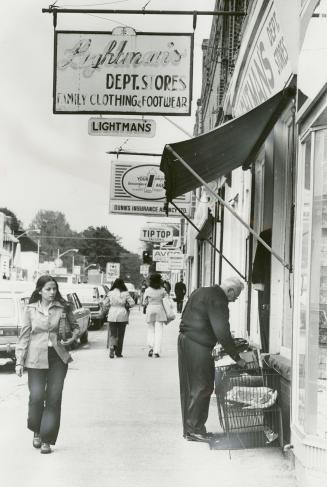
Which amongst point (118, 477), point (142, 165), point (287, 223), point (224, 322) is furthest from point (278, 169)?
point (142, 165)

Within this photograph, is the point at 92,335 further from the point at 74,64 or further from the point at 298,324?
the point at 298,324

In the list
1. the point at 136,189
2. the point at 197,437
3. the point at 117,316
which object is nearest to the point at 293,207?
the point at 197,437

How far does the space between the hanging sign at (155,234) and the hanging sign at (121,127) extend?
20594mm

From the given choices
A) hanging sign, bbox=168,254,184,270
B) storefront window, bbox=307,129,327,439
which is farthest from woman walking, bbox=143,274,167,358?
hanging sign, bbox=168,254,184,270

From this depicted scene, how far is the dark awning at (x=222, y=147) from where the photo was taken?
7.51 metres

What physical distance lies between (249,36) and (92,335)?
16083 millimetres

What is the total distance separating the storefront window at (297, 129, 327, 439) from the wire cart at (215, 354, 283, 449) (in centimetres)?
102

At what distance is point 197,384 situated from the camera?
8016 millimetres

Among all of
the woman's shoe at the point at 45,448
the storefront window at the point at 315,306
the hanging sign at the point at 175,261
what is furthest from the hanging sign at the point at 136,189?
the hanging sign at the point at 175,261

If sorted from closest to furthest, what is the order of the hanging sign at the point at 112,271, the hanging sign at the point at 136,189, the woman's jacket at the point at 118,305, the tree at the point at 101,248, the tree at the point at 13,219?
1. the woman's jacket at the point at 118,305
2. the hanging sign at the point at 136,189
3. the hanging sign at the point at 112,271
4. the tree at the point at 13,219
5. the tree at the point at 101,248

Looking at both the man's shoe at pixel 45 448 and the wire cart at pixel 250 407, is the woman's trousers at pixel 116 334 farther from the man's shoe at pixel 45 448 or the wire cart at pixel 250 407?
the man's shoe at pixel 45 448

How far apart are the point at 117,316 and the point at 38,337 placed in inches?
354

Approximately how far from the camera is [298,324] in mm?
6453

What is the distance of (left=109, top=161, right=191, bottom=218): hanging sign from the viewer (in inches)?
763
